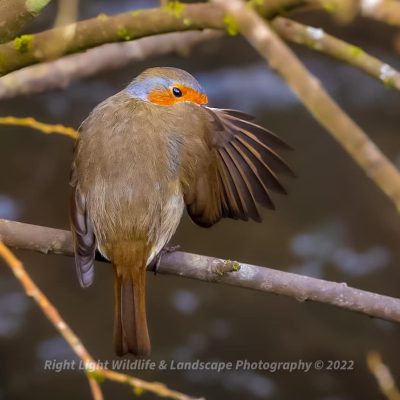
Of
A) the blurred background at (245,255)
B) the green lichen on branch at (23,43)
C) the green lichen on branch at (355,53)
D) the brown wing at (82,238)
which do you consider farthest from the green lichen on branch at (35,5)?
the blurred background at (245,255)

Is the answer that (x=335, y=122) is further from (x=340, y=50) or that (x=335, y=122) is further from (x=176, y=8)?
(x=176, y=8)

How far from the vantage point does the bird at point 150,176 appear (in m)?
2.89

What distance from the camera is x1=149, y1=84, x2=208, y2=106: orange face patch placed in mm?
3176

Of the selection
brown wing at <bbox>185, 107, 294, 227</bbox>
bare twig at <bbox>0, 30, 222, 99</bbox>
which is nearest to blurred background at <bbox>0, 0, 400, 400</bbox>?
bare twig at <bbox>0, 30, 222, 99</bbox>

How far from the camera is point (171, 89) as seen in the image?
3180mm

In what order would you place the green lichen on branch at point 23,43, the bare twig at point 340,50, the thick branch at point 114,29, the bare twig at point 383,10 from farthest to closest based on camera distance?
the green lichen on branch at point 23,43
the thick branch at point 114,29
the bare twig at point 340,50
the bare twig at point 383,10

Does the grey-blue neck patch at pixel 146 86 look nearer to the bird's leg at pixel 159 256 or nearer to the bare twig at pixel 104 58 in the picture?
the bird's leg at pixel 159 256

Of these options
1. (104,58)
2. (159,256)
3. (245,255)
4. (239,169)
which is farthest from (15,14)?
(245,255)

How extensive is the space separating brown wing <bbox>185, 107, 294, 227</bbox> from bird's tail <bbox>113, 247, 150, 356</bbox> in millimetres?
331

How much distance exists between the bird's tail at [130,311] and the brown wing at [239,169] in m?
0.33

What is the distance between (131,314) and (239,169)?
2.04ft

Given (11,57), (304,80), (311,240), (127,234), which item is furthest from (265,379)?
(304,80)

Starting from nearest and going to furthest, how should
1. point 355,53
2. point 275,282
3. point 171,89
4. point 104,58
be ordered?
1. point 355,53
2. point 275,282
3. point 171,89
4. point 104,58

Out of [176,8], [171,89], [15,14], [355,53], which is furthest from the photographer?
[171,89]
